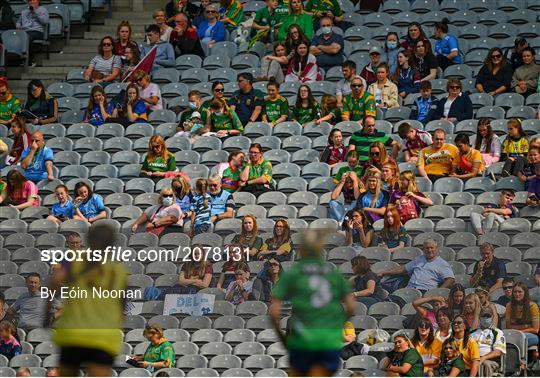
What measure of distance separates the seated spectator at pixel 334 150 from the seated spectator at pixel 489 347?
368cm

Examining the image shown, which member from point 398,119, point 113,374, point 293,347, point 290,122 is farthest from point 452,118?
point 293,347

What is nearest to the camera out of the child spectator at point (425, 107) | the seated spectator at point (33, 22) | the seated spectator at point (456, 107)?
the seated spectator at point (456, 107)

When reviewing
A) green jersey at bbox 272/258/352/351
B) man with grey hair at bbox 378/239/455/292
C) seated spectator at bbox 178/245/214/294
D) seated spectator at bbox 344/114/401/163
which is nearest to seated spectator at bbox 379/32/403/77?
seated spectator at bbox 344/114/401/163

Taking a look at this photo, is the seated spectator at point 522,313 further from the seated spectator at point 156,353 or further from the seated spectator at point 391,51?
the seated spectator at point 391,51

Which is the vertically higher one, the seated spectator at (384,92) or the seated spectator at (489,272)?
the seated spectator at (384,92)

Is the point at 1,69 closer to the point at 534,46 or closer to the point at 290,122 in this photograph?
the point at 290,122

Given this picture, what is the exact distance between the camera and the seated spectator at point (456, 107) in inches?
716

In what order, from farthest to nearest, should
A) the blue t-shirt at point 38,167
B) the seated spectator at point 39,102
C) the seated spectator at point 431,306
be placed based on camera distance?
the seated spectator at point 39,102, the blue t-shirt at point 38,167, the seated spectator at point 431,306

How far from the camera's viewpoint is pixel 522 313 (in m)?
15.0

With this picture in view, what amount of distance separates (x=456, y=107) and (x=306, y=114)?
5.66 feet

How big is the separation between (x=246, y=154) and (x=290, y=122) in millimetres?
750

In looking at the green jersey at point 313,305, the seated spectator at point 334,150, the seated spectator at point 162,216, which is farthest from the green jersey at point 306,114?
the green jersey at point 313,305

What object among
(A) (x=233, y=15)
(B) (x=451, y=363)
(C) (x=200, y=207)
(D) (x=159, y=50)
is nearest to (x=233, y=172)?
(C) (x=200, y=207)

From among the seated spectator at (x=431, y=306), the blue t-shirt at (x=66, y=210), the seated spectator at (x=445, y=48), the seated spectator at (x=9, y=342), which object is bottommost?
the seated spectator at (x=9, y=342)
